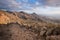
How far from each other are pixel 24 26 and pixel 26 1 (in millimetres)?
1014

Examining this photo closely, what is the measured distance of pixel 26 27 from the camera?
249 inches

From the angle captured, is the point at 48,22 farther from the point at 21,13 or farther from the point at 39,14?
the point at 21,13

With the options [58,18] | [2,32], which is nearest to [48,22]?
[58,18]

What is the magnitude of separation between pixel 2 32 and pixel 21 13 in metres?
1.08

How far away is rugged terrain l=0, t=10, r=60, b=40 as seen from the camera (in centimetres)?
610

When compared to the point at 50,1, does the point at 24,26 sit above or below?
below

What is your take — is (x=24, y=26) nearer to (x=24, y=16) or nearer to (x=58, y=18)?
(x=24, y=16)

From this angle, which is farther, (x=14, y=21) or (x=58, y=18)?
(x=14, y=21)

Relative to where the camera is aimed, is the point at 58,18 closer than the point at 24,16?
Yes

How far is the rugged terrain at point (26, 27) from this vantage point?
6.10 m

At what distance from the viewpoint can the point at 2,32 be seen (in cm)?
634

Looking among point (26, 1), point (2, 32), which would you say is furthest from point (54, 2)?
point (2, 32)

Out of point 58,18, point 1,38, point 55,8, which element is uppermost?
point 55,8

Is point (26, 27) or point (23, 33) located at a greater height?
point (26, 27)
